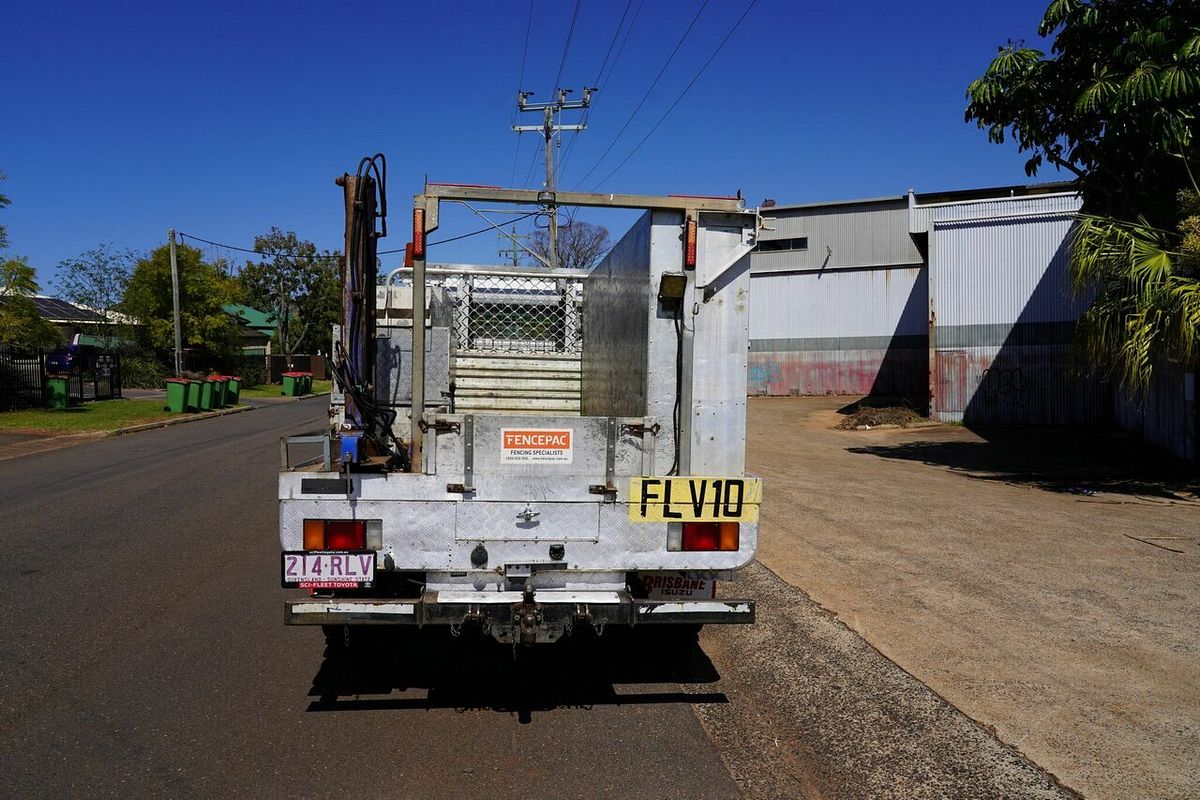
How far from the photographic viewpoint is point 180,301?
40594mm

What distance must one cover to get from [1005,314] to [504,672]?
927 inches

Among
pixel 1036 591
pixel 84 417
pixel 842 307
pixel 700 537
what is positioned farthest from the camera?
pixel 842 307

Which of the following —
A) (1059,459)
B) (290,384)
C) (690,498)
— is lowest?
(1059,459)

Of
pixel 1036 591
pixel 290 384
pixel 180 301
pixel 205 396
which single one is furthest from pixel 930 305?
pixel 180 301

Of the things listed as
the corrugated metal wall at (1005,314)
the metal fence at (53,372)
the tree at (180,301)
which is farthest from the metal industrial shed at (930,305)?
the tree at (180,301)

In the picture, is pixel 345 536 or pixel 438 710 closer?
pixel 345 536

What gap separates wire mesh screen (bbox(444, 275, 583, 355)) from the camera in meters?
6.45

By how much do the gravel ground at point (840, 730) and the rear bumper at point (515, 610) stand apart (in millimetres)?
592

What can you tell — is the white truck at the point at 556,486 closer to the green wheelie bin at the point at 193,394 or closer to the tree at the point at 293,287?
the green wheelie bin at the point at 193,394

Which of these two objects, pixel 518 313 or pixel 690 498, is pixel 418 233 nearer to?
pixel 690 498

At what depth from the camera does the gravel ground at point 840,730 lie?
12.2ft

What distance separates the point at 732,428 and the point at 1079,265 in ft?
33.9

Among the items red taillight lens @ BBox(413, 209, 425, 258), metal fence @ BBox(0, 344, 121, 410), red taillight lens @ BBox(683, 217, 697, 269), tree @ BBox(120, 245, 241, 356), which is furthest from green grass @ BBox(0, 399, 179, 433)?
red taillight lens @ BBox(683, 217, 697, 269)

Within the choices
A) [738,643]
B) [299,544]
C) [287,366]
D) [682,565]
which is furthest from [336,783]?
[287,366]
